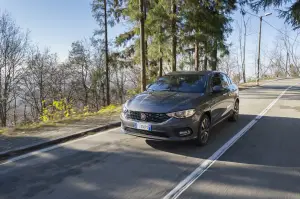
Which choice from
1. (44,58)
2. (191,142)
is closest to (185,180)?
(191,142)

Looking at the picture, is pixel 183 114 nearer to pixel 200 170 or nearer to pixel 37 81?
pixel 200 170

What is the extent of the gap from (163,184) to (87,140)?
9.35ft

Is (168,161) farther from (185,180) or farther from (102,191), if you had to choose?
(102,191)

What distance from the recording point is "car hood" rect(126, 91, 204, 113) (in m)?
4.77

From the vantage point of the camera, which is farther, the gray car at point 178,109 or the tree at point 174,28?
the tree at point 174,28

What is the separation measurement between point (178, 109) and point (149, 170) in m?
1.33

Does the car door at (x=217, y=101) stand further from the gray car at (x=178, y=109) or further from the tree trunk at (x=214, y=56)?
the tree trunk at (x=214, y=56)

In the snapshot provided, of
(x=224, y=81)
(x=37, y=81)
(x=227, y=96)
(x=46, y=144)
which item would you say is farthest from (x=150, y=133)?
(x=37, y=81)

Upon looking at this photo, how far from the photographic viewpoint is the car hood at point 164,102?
477 centimetres

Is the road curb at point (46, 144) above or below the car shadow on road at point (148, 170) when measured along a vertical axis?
above

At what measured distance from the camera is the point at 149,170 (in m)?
4.06

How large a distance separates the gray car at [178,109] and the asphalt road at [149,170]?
0.41 metres

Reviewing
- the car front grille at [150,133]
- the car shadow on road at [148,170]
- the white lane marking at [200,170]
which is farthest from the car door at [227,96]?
the car front grille at [150,133]

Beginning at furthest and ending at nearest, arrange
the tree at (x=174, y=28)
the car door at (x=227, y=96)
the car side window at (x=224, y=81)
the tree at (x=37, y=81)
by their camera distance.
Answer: the tree at (x=37, y=81) → the tree at (x=174, y=28) → the car side window at (x=224, y=81) → the car door at (x=227, y=96)
